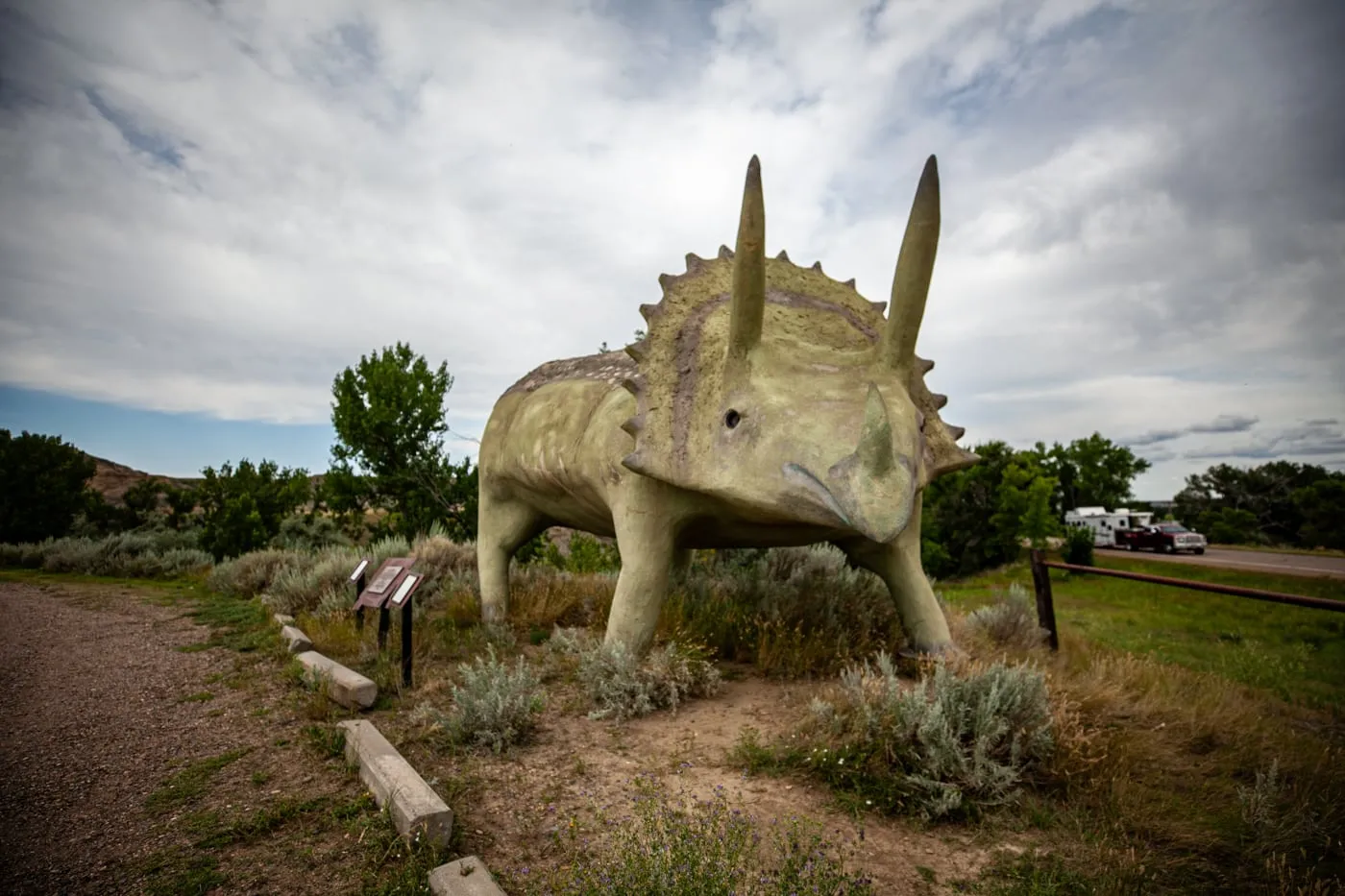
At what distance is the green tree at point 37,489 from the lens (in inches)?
530

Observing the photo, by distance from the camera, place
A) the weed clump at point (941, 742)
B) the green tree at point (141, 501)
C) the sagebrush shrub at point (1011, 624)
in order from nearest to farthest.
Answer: the weed clump at point (941, 742), the sagebrush shrub at point (1011, 624), the green tree at point (141, 501)

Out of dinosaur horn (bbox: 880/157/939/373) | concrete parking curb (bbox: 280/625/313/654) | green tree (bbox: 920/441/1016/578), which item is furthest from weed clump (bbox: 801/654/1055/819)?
green tree (bbox: 920/441/1016/578)

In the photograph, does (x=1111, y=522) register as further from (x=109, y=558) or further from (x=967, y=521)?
(x=109, y=558)

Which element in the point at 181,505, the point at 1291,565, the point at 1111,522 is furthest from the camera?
the point at 1111,522

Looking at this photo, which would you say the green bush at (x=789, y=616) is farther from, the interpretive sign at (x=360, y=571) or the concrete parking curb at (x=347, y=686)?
the interpretive sign at (x=360, y=571)

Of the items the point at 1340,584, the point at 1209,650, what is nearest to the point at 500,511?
the point at 1209,650

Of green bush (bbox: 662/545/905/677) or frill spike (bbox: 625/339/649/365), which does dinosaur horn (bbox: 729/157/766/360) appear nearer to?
frill spike (bbox: 625/339/649/365)

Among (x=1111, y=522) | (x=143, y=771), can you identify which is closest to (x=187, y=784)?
(x=143, y=771)

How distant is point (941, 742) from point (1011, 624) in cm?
287

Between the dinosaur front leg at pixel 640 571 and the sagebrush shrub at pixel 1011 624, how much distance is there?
8.67 feet

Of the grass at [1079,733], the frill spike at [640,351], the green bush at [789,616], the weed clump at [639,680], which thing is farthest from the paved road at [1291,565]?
the frill spike at [640,351]

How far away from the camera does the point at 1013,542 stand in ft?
75.7

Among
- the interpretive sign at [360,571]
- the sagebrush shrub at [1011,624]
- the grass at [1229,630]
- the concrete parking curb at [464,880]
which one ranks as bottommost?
the grass at [1229,630]

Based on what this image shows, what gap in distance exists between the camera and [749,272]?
301 cm
